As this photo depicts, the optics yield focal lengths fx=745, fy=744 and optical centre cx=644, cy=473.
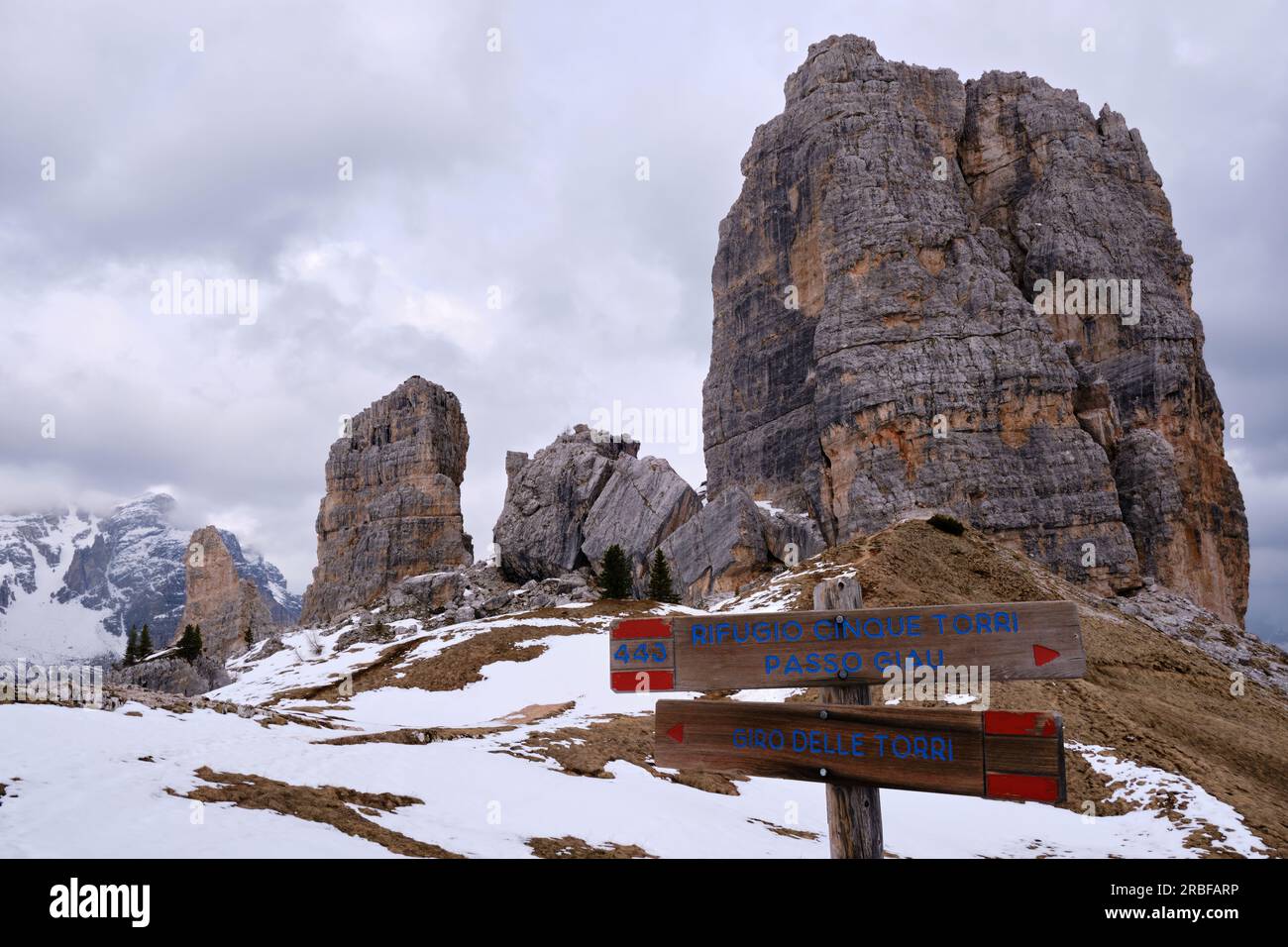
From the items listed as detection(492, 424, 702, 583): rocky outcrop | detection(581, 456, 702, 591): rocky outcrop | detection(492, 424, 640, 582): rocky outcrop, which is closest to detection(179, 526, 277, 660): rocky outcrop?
detection(492, 424, 640, 582): rocky outcrop

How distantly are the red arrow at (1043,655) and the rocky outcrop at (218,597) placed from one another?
101 meters

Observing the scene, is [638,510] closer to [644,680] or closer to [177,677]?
[177,677]

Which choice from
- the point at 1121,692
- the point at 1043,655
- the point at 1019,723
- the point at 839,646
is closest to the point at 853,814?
the point at 839,646

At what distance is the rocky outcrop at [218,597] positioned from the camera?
95.3m

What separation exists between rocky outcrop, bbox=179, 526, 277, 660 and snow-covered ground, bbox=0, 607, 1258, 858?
3538 inches

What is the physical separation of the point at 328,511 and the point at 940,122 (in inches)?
3498

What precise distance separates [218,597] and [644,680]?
117198 mm

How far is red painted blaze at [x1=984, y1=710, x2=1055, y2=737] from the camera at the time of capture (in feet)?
14.8

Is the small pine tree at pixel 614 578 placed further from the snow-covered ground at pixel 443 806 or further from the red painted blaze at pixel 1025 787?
the red painted blaze at pixel 1025 787

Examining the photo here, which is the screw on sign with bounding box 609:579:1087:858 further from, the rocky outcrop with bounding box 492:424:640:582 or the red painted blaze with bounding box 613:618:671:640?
the rocky outcrop with bounding box 492:424:640:582

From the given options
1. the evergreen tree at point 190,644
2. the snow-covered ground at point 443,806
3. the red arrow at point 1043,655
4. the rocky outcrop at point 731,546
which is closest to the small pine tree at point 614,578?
the rocky outcrop at point 731,546

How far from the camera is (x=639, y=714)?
2114cm
